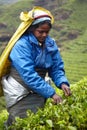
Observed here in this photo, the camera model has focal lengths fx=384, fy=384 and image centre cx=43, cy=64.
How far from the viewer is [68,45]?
109 metres

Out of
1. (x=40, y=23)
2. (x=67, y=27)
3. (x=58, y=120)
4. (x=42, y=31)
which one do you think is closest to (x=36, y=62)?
(x=42, y=31)

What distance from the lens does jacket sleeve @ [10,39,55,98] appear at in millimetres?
4997

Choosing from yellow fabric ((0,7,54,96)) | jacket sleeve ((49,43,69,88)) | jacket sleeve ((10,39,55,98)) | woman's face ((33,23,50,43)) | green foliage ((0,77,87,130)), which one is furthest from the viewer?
jacket sleeve ((49,43,69,88))

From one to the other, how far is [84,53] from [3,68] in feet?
312

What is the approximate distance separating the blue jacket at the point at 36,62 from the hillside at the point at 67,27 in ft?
260

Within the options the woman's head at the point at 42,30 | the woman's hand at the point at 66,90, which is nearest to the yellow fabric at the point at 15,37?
the woman's head at the point at 42,30

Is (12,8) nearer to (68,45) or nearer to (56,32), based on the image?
(56,32)

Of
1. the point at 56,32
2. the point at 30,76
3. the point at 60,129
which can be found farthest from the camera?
the point at 56,32

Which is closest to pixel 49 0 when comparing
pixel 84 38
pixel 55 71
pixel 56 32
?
pixel 56 32

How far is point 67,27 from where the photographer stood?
124 m

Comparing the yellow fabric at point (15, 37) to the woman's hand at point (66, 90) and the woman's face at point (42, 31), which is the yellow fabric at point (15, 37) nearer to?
the woman's face at point (42, 31)

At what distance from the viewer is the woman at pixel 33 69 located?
198 inches

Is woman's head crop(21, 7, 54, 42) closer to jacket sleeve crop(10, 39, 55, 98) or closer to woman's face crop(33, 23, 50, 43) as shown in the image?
woman's face crop(33, 23, 50, 43)

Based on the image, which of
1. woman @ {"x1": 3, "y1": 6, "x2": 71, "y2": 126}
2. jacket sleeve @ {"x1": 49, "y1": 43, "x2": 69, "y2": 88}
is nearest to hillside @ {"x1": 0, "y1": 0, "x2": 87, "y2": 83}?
jacket sleeve @ {"x1": 49, "y1": 43, "x2": 69, "y2": 88}
